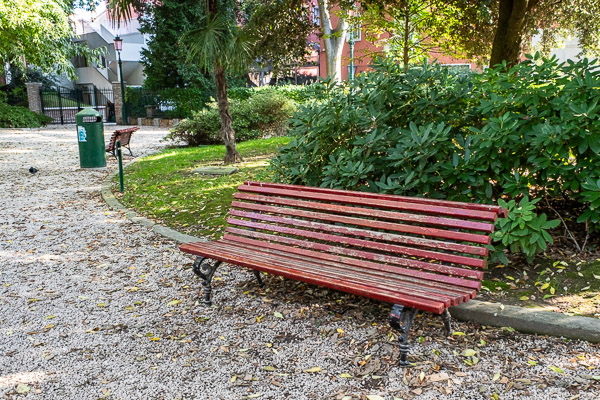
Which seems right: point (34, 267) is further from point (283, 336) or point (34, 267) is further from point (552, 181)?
point (552, 181)

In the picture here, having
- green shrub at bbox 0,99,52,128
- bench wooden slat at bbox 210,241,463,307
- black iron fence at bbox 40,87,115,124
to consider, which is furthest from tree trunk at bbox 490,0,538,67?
black iron fence at bbox 40,87,115,124

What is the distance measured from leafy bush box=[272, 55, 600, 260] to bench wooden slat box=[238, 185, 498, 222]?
0.52 metres

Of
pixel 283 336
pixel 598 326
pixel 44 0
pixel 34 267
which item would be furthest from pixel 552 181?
pixel 44 0

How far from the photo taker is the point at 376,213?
13.1 ft

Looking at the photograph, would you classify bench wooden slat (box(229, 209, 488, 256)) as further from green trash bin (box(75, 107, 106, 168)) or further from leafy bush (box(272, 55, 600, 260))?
green trash bin (box(75, 107, 106, 168))

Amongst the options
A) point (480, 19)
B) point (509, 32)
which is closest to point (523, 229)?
point (509, 32)

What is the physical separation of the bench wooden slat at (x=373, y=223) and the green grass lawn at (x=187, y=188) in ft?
4.97

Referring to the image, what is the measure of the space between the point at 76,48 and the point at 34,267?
960 inches

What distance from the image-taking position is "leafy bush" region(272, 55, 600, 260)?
4.30 m

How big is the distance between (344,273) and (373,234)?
0.38 metres

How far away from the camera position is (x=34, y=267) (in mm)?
5773

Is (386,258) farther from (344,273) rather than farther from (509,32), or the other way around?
(509,32)

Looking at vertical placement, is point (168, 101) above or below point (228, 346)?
above

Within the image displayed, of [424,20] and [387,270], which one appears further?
[424,20]
